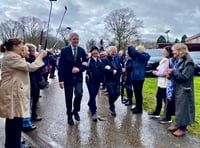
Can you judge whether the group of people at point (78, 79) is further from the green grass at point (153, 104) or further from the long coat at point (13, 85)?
the green grass at point (153, 104)

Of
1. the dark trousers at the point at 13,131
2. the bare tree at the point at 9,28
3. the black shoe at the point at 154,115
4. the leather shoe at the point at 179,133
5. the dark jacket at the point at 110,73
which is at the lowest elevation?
the leather shoe at the point at 179,133

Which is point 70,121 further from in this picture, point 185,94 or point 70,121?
point 185,94

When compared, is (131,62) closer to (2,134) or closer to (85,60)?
(85,60)

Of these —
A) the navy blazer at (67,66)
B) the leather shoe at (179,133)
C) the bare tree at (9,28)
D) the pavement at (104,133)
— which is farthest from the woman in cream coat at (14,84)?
the bare tree at (9,28)

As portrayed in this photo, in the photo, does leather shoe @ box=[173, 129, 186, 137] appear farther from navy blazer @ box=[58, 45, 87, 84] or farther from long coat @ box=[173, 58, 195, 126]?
navy blazer @ box=[58, 45, 87, 84]

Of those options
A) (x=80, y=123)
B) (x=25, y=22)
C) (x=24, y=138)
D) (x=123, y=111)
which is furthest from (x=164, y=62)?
(x=25, y=22)

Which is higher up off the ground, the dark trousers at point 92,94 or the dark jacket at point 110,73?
the dark jacket at point 110,73

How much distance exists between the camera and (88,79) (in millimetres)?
7238

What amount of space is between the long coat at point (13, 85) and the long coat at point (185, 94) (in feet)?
8.97

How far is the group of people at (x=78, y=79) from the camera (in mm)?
4562

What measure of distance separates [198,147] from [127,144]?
1210 millimetres

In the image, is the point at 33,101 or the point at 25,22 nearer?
the point at 33,101

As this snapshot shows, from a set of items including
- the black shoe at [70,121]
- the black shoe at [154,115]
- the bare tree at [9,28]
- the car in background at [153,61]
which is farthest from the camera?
the bare tree at [9,28]

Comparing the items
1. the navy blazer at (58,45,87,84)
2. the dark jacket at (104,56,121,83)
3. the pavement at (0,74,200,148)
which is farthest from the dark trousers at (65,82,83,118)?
the dark jacket at (104,56,121,83)
